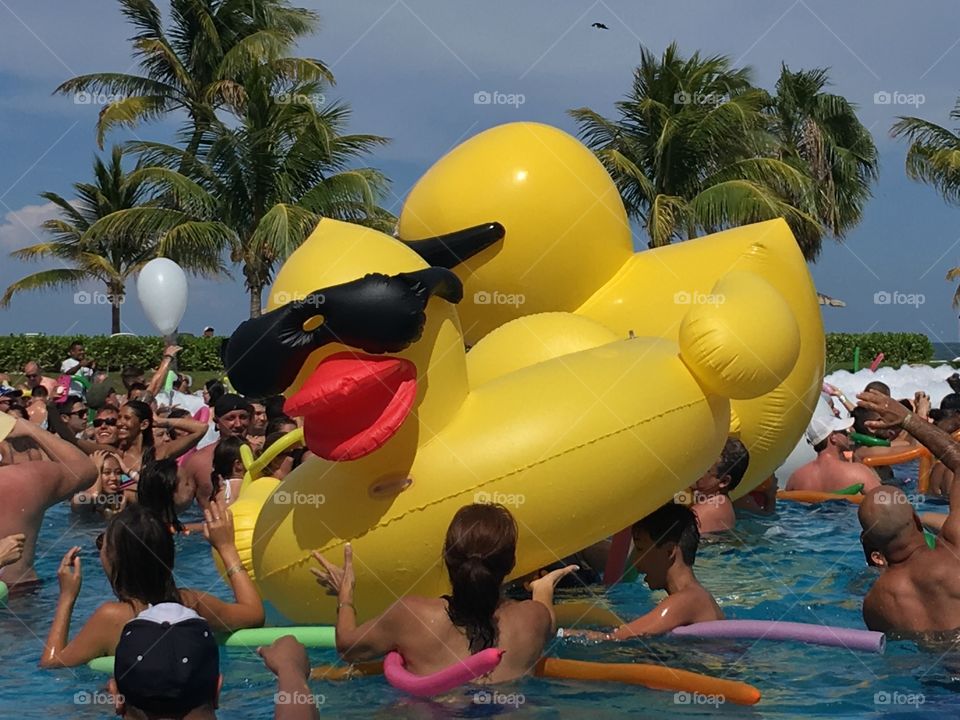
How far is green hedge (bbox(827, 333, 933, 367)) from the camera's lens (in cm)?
2534

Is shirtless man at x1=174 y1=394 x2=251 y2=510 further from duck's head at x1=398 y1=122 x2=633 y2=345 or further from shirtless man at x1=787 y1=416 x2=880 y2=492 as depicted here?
shirtless man at x1=787 y1=416 x2=880 y2=492

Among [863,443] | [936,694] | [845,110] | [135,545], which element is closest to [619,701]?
[936,694]

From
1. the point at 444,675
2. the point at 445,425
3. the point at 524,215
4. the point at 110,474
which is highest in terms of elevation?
Answer: the point at 524,215

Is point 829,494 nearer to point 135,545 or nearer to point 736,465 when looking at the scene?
point 736,465

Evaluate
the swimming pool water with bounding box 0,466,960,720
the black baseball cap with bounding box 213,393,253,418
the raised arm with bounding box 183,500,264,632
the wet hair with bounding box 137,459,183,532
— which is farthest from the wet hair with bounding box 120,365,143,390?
the raised arm with bounding box 183,500,264,632

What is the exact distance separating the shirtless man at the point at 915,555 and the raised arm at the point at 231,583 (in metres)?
2.87

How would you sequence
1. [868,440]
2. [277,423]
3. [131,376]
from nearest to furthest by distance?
[277,423], [868,440], [131,376]

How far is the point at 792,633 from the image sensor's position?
16.1 ft

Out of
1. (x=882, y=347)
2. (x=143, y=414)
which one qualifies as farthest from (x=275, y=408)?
(x=882, y=347)

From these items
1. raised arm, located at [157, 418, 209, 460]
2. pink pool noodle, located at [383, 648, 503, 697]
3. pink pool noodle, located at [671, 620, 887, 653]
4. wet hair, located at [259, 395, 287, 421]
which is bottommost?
pink pool noodle, located at [671, 620, 887, 653]

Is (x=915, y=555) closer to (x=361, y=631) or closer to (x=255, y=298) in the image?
→ (x=361, y=631)

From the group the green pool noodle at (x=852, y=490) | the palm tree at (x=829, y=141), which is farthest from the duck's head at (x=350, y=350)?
the palm tree at (x=829, y=141)

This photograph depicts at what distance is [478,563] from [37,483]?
3.38m

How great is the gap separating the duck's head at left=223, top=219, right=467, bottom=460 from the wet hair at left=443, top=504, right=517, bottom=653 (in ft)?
2.27
